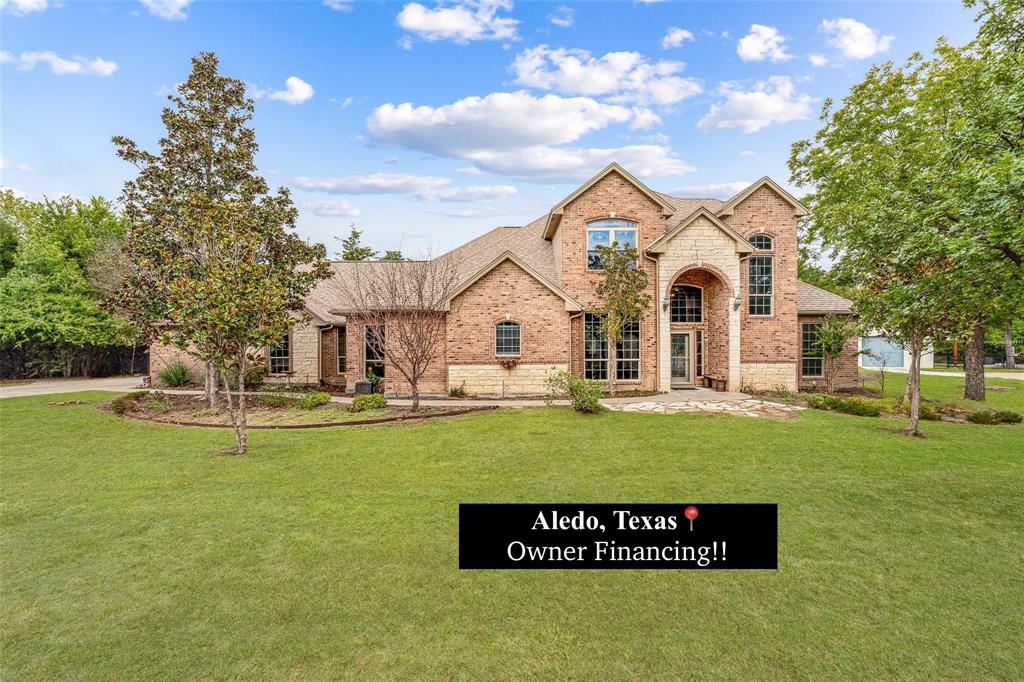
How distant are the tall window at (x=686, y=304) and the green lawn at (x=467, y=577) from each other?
425 inches

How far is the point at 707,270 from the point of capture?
695 inches

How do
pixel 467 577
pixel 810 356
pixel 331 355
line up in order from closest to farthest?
pixel 467 577 → pixel 810 356 → pixel 331 355

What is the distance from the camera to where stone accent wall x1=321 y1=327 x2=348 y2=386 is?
19.9 m

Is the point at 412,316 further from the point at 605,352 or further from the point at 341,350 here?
the point at 605,352

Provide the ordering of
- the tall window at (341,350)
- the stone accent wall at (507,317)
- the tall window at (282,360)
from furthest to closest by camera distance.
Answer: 1. the tall window at (341,350)
2. the tall window at (282,360)
3. the stone accent wall at (507,317)

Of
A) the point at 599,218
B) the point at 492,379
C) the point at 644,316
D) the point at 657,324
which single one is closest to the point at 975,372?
the point at 657,324

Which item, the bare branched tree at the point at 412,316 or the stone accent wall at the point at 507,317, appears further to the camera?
the stone accent wall at the point at 507,317

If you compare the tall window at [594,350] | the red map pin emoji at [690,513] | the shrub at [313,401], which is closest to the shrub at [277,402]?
the shrub at [313,401]

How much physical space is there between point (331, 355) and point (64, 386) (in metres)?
13.4

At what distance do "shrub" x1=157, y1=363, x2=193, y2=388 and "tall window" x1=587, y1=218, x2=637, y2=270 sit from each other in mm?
17666

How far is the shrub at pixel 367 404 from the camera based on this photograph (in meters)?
13.4

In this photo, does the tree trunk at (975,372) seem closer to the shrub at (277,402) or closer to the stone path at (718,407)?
the stone path at (718,407)

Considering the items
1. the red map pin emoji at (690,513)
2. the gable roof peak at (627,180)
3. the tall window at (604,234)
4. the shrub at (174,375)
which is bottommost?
the red map pin emoji at (690,513)

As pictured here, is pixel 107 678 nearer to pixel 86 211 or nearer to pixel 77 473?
pixel 77 473
